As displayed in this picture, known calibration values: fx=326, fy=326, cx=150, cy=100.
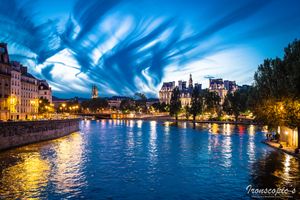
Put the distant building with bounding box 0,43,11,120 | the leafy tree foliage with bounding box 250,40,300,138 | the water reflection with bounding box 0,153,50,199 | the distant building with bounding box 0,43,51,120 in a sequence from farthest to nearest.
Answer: the distant building with bounding box 0,43,51,120 < the distant building with bounding box 0,43,11,120 < the leafy tree foliage with bounding box 250,40,300,138 < the water reflection with bounding box 0,153,50,199

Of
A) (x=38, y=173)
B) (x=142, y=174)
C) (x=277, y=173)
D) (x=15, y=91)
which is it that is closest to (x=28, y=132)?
(x=38, y=173)

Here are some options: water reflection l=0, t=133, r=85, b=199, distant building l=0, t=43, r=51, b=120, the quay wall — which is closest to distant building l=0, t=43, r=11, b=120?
distant building l=0, t=43, r=51, b=120

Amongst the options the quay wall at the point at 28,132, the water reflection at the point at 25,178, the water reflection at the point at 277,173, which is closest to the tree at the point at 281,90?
A: the water reflection at the point at 277,173

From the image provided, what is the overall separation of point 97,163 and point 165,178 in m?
14.6

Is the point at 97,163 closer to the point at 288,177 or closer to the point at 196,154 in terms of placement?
the point at 196,154

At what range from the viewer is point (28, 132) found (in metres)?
72.1

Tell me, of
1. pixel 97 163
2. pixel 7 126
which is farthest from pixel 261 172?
pixel 7 126

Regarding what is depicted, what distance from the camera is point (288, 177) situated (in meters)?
39.4

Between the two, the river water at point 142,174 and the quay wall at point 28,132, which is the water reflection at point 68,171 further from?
the quay wall at point 28,132

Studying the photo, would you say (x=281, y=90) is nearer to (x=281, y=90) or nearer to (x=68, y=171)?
(x=281, y=90)

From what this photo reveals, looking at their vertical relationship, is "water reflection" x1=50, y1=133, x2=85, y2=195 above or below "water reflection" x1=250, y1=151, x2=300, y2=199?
below

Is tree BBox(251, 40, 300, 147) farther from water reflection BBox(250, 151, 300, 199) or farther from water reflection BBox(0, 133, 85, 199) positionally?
water reflection BBox(0, 133, 85, 199)

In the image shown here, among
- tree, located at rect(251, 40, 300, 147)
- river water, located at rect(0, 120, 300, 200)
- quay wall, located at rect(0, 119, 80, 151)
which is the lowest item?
river water, located at rect(0, 120, 300, 200)

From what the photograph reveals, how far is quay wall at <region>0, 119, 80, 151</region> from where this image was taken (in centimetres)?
6012
